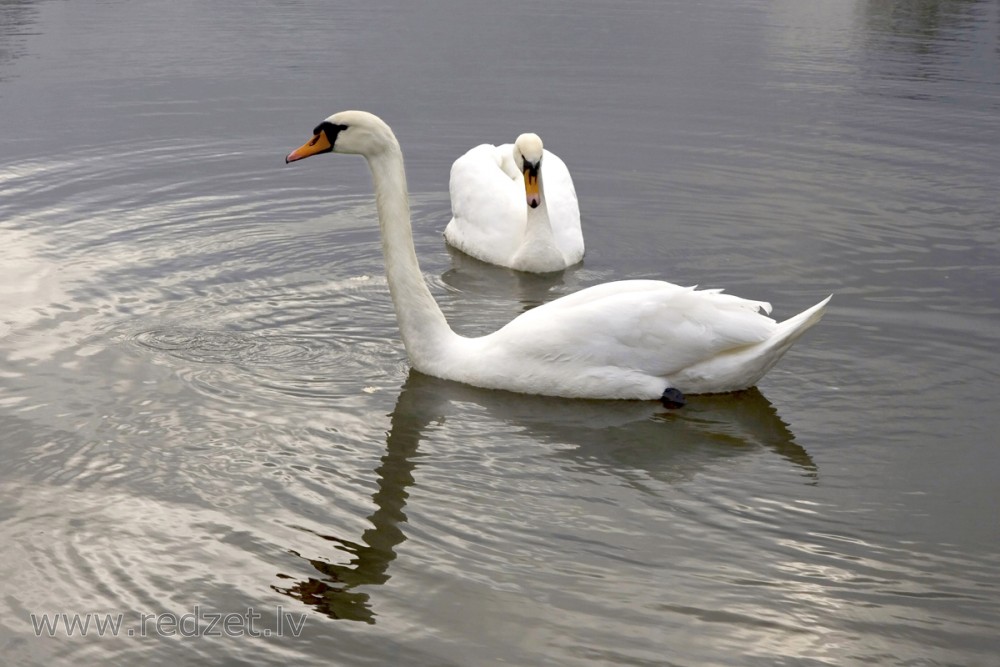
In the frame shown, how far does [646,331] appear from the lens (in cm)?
770

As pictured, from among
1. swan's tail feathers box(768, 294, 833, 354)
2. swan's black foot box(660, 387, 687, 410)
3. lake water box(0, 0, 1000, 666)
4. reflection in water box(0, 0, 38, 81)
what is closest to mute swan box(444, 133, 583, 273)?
lake water box(0, 0, 1000, 666)

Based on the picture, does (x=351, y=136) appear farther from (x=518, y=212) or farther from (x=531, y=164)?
(x=518, y=212)

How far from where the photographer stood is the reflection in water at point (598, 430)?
6781mm

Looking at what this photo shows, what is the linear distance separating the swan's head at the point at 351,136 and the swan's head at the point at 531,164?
9.35 ft

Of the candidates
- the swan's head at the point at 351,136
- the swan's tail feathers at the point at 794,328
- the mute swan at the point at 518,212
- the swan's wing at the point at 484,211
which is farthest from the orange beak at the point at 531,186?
the swan's tail feathers at the point at 794,328

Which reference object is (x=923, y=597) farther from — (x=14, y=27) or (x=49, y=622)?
(x=14, y=27)

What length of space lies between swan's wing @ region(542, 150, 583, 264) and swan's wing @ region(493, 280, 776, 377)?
125 inches

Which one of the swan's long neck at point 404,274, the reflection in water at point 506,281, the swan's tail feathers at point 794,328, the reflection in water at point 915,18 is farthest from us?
the reflection in water at point 915,18

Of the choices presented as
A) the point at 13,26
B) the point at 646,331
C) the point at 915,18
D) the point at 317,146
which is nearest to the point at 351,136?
the point at 317,146

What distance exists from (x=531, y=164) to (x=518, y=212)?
790 millimetres

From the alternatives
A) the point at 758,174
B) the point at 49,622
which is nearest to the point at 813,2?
the point at 758,174

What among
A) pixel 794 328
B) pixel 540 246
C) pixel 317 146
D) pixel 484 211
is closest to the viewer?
pixel 794 328

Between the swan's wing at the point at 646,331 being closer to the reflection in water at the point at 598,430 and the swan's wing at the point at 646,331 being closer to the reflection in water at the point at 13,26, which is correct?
the reflection in water at the point at 598,430

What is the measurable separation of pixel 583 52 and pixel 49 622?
16825mm
